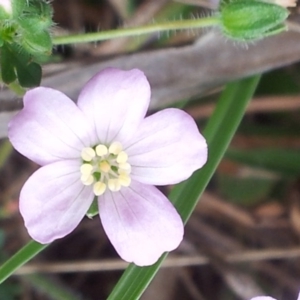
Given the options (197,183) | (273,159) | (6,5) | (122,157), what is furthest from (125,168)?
(273,159)

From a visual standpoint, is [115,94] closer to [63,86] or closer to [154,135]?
[154,135]

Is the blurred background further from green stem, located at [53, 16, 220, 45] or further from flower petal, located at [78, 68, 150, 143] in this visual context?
flower petal, located at [78, 68, 150, 143]

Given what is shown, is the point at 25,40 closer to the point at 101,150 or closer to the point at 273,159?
the point at 101,150

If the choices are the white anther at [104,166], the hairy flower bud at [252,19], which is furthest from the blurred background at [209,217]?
the white anther at [104,166]

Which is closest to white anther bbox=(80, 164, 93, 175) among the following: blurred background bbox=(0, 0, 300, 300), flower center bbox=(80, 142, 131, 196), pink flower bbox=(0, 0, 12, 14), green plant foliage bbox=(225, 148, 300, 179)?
flower center bbox=(80, 142, 131, 196)

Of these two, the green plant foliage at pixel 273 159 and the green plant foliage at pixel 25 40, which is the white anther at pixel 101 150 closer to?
the green plant foliage at pixel 25 40
